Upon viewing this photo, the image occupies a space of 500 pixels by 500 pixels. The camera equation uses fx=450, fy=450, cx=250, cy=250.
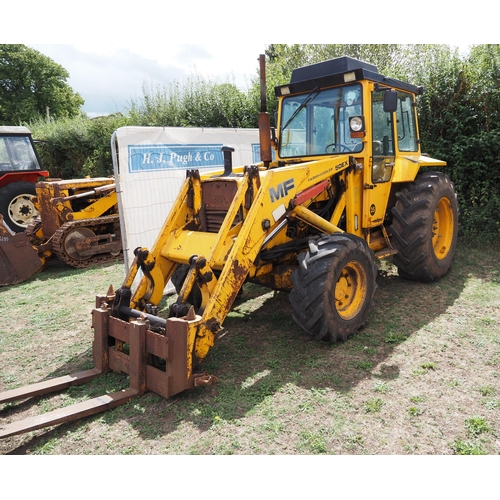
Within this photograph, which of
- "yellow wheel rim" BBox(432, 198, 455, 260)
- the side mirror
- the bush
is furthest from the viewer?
the bush

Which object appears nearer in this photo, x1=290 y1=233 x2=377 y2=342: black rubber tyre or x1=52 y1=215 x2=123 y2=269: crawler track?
x1=290 y1=233 x2=377 y2=342: black rubber tyre

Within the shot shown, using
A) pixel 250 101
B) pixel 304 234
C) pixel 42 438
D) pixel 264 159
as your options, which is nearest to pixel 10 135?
pixel 250 101

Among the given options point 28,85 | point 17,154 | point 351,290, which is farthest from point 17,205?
point 28,85

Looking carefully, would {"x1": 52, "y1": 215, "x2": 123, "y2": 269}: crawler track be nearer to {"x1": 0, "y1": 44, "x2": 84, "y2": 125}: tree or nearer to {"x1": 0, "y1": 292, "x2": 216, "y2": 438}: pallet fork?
{"x1": 0, "y1": 292, "x2": 216, "y2": 438}: pallet fork

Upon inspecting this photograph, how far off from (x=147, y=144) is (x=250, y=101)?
7.06 meters

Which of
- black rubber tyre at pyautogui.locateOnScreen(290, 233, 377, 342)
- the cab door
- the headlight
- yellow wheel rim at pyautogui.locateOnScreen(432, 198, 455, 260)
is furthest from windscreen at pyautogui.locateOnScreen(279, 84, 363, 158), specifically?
yellow wheel rim at pyautogui.locateOnScreen(432, 198, 455, 260)

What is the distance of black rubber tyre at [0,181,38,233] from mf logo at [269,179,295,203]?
7.17 meters

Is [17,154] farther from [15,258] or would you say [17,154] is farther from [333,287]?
[333,287]

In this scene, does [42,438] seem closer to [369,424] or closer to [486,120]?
[369,424]

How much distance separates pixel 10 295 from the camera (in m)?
6.83

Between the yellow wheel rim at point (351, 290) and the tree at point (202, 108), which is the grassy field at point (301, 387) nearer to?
the yellow wheel rim at point (351, 290)

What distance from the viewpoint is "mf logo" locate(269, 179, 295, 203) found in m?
4.30

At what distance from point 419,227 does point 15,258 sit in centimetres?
632

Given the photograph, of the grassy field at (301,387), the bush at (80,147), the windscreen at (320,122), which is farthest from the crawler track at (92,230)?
the bush at (80,147)
